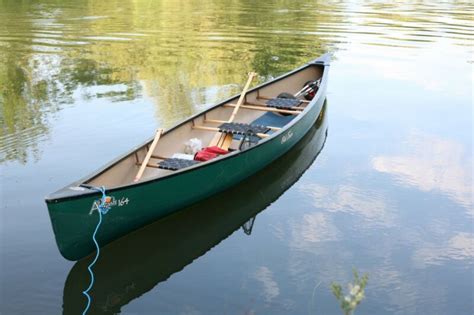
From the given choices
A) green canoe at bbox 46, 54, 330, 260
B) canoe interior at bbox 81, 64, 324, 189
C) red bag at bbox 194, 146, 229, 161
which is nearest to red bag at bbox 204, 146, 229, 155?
red bag at bbox 194, 146, 229, 161

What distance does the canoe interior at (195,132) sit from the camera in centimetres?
741

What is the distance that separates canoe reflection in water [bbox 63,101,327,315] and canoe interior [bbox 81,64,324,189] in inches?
28.4

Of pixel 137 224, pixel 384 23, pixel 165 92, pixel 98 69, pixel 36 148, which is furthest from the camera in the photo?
pixel 384 23

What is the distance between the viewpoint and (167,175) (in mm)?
6922

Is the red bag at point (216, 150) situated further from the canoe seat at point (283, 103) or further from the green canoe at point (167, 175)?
the canoe seat at point (283, 103)

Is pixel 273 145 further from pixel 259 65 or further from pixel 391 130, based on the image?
pixel 259 65

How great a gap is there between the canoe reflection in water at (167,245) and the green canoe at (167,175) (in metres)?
0.24

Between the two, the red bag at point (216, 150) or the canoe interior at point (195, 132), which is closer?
the canoe interior at point (195, 132)

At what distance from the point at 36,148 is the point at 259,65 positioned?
8.29 meters

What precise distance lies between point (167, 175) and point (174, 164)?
94 cm

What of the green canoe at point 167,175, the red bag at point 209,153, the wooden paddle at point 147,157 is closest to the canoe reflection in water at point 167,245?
the green canoe at point 167,175

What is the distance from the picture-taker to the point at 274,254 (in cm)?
722

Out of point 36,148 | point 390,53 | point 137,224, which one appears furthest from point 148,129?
point 390,53

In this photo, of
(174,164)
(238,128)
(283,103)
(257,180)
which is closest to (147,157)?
(174,164)
